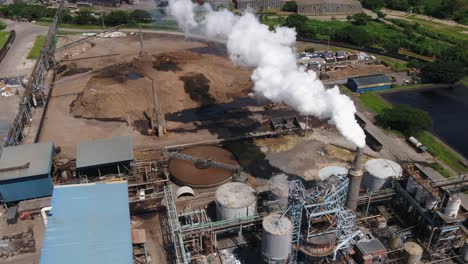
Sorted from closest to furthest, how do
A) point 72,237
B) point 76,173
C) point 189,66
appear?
point 72,237 < point 76,173 < point 189,66

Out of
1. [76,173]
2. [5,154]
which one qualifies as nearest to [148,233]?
[76,173]

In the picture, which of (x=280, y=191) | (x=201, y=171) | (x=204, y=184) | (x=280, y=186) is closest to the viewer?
(x=280, y=191)

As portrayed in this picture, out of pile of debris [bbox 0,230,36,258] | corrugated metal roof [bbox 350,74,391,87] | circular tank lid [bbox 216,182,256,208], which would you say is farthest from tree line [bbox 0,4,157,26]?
circular tank lid [bbox 216,182,256,208]

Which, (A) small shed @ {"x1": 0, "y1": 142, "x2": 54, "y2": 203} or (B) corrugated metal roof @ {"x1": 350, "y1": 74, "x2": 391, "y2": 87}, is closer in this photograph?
(A) small shed @ {"x1": 0, "y1": 142, "x2": 54, "y2": 203}

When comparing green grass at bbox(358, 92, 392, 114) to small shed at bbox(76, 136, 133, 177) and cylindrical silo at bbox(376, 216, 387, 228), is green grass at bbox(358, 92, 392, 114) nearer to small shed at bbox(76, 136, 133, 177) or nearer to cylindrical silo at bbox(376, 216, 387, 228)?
cylindrical silo at bbox(376, 216, 387, 228)

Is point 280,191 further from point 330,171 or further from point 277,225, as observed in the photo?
point 330,171

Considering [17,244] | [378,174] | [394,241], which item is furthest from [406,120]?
[17,244]

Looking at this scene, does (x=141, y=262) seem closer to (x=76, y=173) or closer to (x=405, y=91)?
(x=76, y=173)
